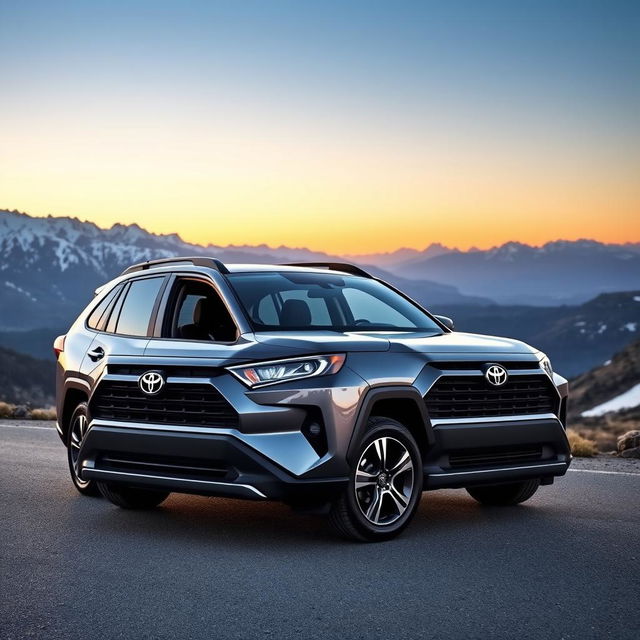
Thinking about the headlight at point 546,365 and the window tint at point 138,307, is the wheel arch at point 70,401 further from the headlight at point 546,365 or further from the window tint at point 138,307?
the headlight at point 546,365

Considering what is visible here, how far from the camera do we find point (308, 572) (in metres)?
5.89

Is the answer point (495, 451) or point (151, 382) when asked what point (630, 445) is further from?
point (151, 382)

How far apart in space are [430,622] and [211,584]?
4.50 ft

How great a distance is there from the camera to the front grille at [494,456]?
22.9 ft

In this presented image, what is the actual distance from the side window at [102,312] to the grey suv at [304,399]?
0.16 meters

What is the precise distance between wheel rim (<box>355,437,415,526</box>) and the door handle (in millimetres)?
2463

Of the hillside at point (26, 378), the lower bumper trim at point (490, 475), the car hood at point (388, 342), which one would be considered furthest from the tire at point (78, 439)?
the hillside at point (26, 378)

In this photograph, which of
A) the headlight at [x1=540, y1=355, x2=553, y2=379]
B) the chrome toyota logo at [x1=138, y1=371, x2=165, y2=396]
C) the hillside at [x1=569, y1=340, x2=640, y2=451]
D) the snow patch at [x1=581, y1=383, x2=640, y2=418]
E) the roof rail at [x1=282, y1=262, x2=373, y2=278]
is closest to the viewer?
the chrome toyota logo at [x1=138, y1=371, x2=165, y2=396]

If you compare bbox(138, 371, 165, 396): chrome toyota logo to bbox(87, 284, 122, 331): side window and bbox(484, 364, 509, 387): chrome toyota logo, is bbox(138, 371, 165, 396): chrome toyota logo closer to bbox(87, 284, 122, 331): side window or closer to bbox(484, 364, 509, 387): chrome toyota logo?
bbox(87, 284, 122, 331): side window

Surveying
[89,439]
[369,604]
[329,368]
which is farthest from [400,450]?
[89,439]

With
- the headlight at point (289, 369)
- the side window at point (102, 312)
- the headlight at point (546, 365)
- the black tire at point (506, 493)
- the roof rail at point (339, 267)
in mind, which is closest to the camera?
the headlight at point (289, 369)

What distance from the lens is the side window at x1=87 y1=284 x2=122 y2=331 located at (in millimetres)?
8492

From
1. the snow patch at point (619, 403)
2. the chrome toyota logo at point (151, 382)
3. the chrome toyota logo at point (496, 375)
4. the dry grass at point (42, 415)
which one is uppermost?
the chrome toyota logo at point (496, 375)

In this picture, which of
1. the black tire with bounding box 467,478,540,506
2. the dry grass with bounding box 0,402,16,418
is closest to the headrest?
the black tire with bounding box 467,478,540,506
